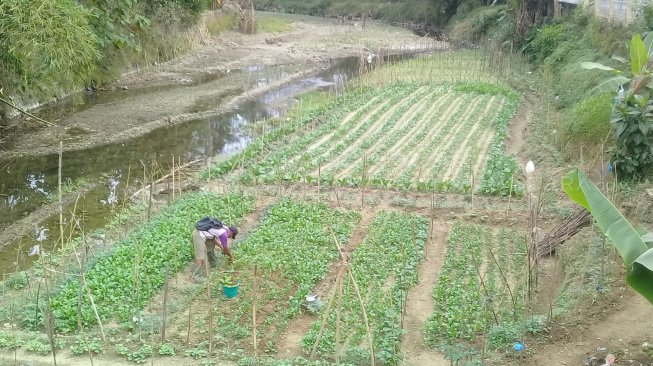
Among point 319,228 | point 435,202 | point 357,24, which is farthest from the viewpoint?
point 357,24

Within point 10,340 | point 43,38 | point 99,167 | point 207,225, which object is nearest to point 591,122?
point 207,225

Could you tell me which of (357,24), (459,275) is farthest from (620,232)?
(357,24)

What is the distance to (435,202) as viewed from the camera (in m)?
12.7

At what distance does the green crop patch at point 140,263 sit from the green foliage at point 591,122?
734 centimetres

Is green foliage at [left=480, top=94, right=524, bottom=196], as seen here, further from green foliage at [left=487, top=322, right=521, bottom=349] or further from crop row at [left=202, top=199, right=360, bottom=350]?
green foliage at [left=487, top=322, right=521, bottom=349]

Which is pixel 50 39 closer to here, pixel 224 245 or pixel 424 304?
pixel 224 245

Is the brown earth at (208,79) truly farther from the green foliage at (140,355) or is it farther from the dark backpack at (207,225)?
the green foliage at (140,355)

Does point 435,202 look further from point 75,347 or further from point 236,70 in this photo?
point 236,70

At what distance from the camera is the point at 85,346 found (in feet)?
24.8

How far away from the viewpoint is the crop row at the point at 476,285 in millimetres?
8164

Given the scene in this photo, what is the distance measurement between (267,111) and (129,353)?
1533cm

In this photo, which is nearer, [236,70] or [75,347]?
[75,347]

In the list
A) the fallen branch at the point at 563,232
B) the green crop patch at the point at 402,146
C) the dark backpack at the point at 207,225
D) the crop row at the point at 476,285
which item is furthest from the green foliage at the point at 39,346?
the fallen branch at the point at 563,232

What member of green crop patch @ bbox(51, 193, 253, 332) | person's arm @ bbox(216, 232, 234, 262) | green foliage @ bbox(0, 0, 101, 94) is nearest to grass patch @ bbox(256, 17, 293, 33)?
green foliage @ bbox(0, 0, 101, 94)
